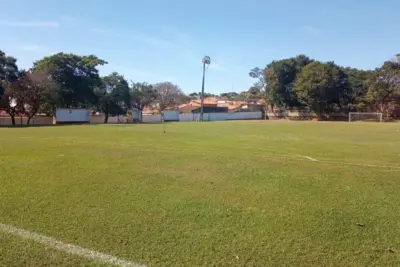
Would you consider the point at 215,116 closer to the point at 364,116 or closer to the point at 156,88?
the point at 156,88

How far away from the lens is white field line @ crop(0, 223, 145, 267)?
333 centimetres

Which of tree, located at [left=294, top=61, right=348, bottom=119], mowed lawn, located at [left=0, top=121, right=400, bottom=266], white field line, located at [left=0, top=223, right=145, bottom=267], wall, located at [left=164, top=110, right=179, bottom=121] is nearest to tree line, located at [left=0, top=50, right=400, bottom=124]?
tree, located at [left=294, top=61, right=348, bottom=119]

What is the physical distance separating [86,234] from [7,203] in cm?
194

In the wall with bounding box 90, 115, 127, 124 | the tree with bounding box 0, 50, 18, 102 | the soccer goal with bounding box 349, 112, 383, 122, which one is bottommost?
the wall with bounding box 90, 115, 127, 124

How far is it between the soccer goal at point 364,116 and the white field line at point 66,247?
194 feet

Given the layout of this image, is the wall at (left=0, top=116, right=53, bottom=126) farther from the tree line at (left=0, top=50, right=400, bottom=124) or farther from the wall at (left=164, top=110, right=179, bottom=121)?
the wall at (left=164, top=110, right=179, bottom=121)

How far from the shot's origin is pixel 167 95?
77.9m

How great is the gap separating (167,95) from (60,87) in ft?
106

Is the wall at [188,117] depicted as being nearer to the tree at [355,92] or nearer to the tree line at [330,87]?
the tree line at [330,87]

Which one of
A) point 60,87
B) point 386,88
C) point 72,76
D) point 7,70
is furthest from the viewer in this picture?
point 386,88

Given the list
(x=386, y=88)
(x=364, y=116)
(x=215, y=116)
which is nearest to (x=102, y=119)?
(x=215, y=116)

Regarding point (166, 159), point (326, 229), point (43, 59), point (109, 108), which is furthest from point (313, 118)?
point (326, 229)

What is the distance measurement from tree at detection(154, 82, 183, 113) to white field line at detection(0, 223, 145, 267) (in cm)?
7236

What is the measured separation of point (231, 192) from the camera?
19.4 ft
